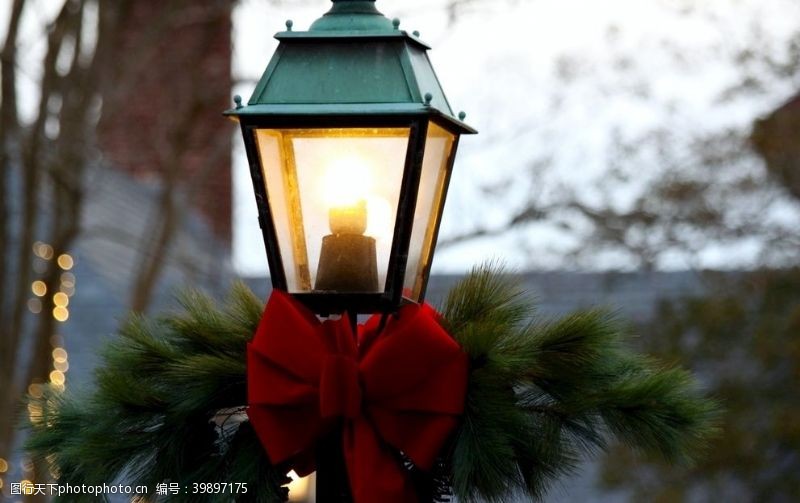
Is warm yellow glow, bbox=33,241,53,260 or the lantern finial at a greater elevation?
the lantern finial

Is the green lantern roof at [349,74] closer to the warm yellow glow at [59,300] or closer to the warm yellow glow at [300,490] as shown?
the warm yellow glow at [300,490]

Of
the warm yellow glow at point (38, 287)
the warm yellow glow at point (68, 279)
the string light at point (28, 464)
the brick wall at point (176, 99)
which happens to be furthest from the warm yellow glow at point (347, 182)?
the warm yellow glow at point (68, 279)

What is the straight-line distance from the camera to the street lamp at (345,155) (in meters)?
3.04

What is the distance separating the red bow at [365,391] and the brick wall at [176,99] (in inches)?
284

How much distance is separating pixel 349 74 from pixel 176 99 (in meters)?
11.3

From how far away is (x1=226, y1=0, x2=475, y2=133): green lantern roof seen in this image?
9.93ft

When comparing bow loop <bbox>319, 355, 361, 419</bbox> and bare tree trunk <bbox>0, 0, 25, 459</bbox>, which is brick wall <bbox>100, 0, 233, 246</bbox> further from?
bow loop <bbox>319, 355, 361, 419</bbox>

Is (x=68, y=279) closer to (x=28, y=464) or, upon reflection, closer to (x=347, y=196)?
(x=28, y=464)

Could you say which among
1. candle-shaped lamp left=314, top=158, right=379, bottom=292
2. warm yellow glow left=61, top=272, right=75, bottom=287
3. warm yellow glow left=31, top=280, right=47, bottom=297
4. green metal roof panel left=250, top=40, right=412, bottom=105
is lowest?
warm yellow glow left=61, top=272, right=75, bottom=287

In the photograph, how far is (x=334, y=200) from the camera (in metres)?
3.12

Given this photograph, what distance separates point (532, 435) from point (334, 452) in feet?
1.38

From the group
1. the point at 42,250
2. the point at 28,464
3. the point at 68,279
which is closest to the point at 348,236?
the point at 28,464

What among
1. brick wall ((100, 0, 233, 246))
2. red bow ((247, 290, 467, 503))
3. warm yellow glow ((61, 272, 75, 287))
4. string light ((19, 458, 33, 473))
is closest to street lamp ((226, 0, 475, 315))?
red bow ((247, 290, 467, 503))

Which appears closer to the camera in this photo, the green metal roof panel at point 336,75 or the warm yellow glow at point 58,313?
the green metal roof panel at point 336,75
